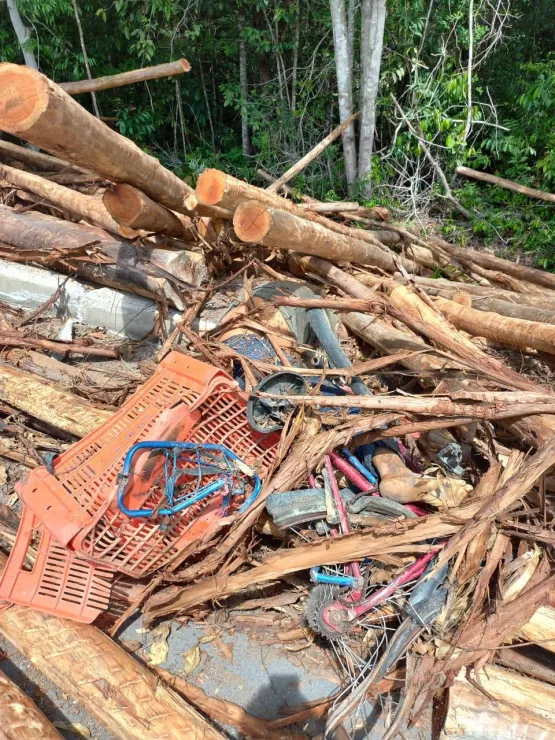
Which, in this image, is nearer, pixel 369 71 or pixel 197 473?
pixel 197 473

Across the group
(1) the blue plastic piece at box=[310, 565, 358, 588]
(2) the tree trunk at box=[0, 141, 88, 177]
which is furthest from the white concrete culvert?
(1) the blue plastic piece at box=[310, 565, 358, 588]

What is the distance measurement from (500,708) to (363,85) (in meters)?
6.32

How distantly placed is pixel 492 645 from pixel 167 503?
1.57m

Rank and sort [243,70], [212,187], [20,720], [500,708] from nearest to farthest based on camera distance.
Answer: [20,720]
[500,708]
[212,187]
[243,70]

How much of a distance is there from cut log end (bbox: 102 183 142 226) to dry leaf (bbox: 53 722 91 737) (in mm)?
3006

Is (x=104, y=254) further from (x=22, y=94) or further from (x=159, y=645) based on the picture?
(x=159, y=645)

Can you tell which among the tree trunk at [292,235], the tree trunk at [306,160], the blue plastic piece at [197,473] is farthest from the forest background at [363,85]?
the blue plastic piece at [197,473]

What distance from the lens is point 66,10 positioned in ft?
21.1

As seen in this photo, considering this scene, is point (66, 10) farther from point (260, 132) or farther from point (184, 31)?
point (260, 132)

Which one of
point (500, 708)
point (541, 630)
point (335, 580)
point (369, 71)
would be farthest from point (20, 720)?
point (369, 71)

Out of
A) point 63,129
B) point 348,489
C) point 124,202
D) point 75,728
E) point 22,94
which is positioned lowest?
point 75,728

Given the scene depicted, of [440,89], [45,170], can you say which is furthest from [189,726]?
[440,89]

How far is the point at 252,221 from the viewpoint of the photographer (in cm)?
297

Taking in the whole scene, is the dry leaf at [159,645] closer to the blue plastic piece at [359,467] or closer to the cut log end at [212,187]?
the blue plastic piece at [359,467]
